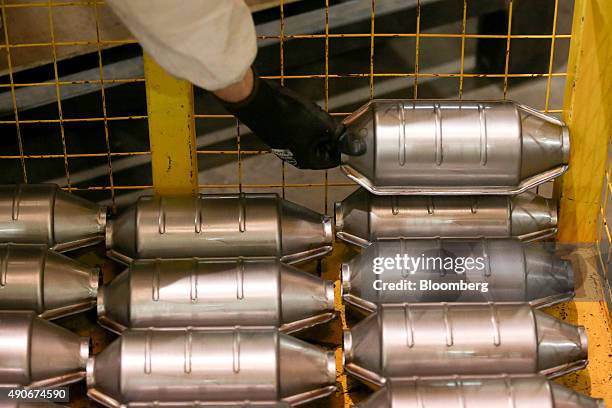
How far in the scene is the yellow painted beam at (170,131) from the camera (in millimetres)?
2453

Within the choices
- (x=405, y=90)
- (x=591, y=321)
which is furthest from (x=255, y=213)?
(x=405, y=90)

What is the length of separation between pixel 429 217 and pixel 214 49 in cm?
79

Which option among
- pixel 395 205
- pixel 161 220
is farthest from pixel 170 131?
pixel 395 205

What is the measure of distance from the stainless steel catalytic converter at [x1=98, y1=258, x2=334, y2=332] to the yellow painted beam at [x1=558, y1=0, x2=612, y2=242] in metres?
0.72

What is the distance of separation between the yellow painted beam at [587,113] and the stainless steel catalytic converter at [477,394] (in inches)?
24.5

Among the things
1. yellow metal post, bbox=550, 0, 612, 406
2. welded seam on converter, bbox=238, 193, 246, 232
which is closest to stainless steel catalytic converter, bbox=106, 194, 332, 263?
welded seam on converter, bbox=238, 193, 246, 232

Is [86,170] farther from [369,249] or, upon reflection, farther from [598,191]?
[598,191]

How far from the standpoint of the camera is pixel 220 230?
7.82 ft

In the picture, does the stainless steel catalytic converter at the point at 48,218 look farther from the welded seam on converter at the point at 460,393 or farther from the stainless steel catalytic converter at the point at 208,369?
the welded seam on converter at the point at 460,393

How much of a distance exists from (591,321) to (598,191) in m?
0.35

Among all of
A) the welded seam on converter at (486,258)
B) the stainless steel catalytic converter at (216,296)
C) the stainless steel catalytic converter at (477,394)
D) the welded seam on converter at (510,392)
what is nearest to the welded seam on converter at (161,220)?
the stainless steel catalytic converter at (216,296)

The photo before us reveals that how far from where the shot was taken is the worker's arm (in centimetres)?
181

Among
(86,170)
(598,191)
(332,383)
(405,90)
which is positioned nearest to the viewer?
(332,383)

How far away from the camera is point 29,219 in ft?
7.93
